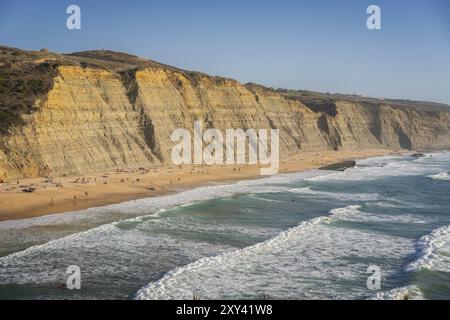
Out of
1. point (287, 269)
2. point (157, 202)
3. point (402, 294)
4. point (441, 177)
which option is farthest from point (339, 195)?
point (402, 294)

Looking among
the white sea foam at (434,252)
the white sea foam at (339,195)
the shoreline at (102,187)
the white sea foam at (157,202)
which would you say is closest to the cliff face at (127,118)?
the shoreline at (102,187)

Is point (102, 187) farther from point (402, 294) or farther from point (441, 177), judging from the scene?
point (441, 177)

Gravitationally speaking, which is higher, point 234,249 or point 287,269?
point 234,249

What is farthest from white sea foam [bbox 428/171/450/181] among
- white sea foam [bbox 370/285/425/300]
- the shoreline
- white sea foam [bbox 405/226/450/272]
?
white sea foam [bbox 370/285/425/300]

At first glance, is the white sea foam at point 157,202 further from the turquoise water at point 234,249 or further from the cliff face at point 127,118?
the cliff face at point 127,118

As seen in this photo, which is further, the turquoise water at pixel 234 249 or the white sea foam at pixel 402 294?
the turquoise water at pixel 234 249
